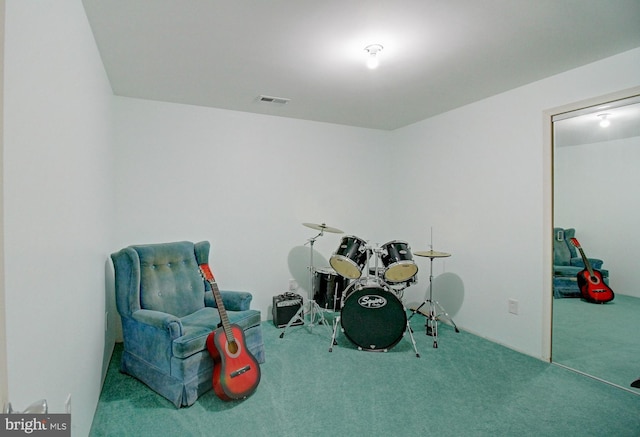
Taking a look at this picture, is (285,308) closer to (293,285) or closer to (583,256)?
(293,285)

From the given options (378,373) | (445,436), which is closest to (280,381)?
(378,373)

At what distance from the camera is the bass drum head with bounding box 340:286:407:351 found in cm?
313

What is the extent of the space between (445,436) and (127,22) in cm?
310

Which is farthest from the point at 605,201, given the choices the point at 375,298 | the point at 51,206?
the point at 51,206

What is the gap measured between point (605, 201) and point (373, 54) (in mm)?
2237

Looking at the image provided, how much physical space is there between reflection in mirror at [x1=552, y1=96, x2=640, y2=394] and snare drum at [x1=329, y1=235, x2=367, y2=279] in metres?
1.69

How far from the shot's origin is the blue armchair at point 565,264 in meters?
2.98

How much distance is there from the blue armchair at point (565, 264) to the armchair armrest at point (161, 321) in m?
3.13

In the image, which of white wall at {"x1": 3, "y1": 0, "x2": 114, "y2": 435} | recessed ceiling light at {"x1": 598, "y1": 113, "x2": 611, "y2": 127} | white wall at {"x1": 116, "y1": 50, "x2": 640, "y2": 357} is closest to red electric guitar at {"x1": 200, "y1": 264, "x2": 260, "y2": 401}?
white wall at {"x1": 3, "y1": 0, "x2": 114, "y2": 435}

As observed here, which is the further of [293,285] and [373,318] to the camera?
[293,285]

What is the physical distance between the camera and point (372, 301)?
123 inches

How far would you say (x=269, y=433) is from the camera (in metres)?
2.08

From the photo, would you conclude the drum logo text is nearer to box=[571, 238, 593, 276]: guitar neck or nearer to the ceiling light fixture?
box=[571, 238, 593, 276]: guitar neck

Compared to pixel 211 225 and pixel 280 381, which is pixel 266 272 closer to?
pixel 211 225
